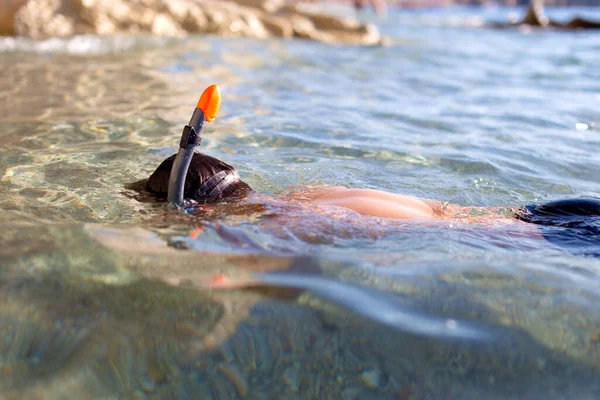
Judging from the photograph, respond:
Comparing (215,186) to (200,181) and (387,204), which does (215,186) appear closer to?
(200,181)

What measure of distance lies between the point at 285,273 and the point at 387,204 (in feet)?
2.61

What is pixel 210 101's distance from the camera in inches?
89.0

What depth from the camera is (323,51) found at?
1055 centimetres

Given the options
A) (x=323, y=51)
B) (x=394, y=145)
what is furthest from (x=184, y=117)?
(x=323, y=51)

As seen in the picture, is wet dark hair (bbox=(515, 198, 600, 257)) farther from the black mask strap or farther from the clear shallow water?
the black mask strap

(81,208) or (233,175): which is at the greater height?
(233,175)

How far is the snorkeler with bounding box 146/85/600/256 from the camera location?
8.54 ft

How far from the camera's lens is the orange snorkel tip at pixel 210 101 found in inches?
88.6

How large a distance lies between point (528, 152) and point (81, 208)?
10.0 ft

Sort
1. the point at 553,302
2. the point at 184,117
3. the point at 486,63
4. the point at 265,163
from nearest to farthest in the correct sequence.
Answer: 1. the point at 553,302
2. the point at 265,163
3. the point at 184,117
4. the point at 486,63

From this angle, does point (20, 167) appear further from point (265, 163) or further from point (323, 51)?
point (323, 51)

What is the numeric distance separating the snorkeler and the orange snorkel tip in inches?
9.5

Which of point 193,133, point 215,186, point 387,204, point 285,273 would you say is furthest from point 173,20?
point 285,273

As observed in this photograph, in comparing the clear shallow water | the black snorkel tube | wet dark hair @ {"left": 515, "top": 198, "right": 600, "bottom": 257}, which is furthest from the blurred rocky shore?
wet dark hair @ {"left": 515, "top": 198, "right": 600, "bottom": 257}
